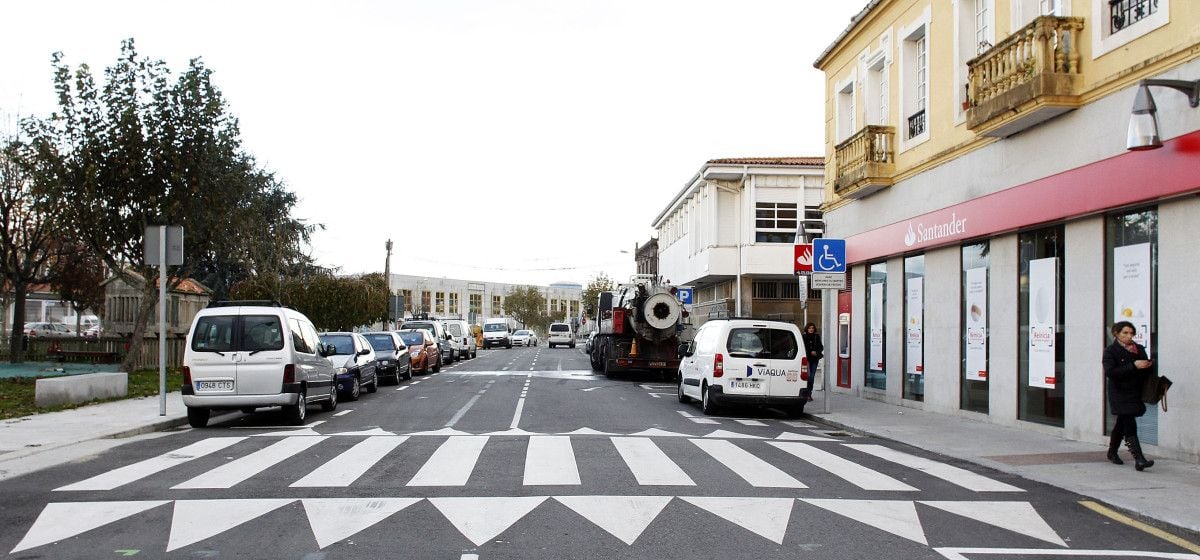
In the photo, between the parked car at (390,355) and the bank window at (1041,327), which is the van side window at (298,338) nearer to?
the parked car at (390,355)

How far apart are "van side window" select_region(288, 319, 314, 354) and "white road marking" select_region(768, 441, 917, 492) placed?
752cm

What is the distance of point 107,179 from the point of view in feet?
78.4

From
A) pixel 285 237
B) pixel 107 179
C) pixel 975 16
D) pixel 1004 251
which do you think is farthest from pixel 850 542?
pixel 285 237

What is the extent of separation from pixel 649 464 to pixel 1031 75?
26.0 feet

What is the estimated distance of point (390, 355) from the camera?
25.2m

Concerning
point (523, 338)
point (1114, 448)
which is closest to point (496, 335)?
point (523, 338)

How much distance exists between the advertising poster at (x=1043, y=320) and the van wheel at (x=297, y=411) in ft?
36.2

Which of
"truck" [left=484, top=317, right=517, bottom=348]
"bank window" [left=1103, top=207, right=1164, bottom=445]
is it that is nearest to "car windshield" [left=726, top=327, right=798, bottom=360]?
"bank window" [left=1103, top=207, right=1164, bottom=445]

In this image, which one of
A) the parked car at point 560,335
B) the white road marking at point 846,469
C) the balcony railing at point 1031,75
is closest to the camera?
the white road marking at point 846,469

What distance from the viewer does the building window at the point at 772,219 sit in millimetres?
39406

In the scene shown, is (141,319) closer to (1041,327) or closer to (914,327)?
(914,327)

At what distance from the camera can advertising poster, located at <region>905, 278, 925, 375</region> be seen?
1804cm

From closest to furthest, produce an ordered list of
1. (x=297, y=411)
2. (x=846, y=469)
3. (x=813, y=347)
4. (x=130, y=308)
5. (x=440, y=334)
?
(x=846, y=469)
(x=297, y=411)
(x=813, y=347)
(x=130, y=308)
(x=440, y=334)

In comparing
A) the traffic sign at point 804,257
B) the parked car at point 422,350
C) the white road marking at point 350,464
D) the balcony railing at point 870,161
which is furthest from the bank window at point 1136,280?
the parked car at point 422,350
